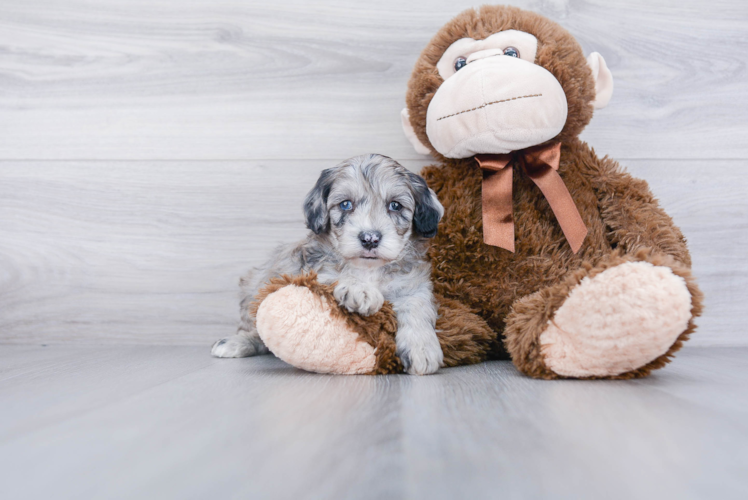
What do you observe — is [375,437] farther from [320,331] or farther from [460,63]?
[460,63]

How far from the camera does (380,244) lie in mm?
1191

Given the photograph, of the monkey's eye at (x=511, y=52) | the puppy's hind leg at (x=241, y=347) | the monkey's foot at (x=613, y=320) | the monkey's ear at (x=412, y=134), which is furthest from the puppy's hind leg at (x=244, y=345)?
the monkey's eye at (x=511, y=52)

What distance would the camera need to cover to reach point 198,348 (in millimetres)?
1792

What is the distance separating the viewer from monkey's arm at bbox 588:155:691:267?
1.27 m

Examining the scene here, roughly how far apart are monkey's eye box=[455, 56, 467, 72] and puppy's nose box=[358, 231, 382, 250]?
0.53m

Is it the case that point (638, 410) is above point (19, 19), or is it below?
below

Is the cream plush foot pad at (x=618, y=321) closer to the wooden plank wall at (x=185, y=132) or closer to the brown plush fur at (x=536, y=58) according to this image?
the brown plush fur at (x=536, y=58)

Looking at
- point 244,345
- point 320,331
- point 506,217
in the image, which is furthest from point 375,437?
point 244,345

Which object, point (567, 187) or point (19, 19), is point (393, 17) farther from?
point (19, 19)

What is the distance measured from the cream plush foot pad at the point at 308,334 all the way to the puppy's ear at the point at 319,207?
225 mm

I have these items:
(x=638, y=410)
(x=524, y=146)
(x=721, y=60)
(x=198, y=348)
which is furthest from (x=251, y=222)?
(x=721, y=60)

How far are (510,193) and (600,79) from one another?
43 cm

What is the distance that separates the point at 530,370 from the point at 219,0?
1615mm

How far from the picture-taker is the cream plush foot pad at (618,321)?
965mm
